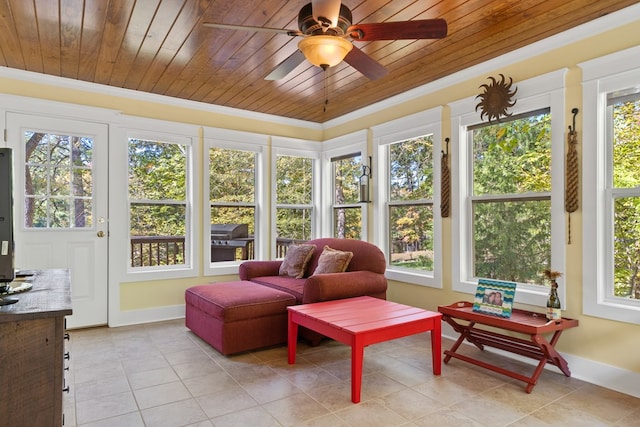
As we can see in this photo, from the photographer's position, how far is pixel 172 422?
2.20 metres

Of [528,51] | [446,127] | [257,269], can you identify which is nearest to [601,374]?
[446,127]

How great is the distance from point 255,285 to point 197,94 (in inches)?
88.8

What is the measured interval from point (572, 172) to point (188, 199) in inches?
154

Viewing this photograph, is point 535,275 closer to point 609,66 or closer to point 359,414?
point 609,66

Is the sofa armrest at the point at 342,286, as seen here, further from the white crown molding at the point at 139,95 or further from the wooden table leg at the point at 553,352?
the white crown molding at the point at 139,95

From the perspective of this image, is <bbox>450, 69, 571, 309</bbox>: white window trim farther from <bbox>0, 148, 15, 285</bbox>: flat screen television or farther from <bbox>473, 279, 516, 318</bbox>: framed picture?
<bbox>0, 148, 15, 285</bbox>: flat screen television

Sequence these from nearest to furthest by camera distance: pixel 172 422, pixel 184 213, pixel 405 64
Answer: pixel 172 422 → pixel 405 64 → pixel 184 213

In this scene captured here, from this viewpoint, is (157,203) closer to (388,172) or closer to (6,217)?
(388,172)

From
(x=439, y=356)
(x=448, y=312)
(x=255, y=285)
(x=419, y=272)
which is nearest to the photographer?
(x=439, y=356)

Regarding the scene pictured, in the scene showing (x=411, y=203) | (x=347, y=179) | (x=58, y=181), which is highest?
(x=347, y=179)

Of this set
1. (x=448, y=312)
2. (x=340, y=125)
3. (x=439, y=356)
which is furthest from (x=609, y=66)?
(x=340, y=125)

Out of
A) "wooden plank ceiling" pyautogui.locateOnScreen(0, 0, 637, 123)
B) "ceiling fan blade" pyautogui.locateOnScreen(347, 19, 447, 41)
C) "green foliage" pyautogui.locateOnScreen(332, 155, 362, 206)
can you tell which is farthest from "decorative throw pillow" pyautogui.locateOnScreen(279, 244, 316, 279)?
"ceiling fan blade" pyautogui.locateOnScreen(347, 19, 447, 41)

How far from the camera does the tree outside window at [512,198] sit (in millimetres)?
3193

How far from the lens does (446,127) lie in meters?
3.88
